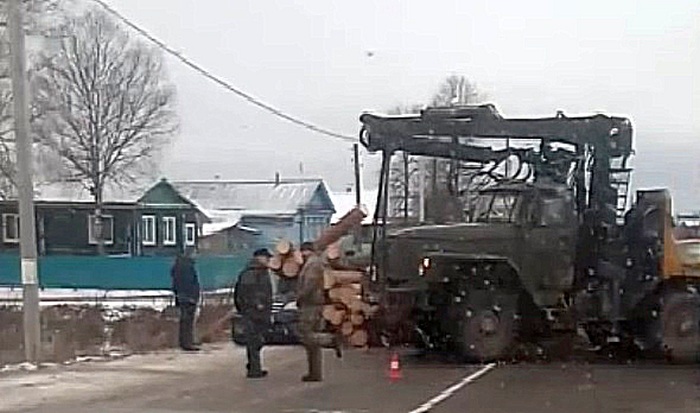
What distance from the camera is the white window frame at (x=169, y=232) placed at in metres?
72.7

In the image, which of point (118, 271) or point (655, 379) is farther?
point (118, 271)

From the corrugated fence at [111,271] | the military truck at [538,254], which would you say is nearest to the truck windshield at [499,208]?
the military truck at [538,254]

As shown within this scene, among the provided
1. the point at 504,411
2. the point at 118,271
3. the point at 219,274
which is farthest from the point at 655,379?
the point at 118,271

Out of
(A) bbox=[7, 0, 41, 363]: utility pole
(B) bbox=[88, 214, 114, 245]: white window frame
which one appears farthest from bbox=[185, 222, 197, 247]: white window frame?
(A) bbox=[7, 0, 41, 363]: utility pole

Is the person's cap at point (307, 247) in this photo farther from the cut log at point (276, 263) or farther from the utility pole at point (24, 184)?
the utility pole at point (24, 184)

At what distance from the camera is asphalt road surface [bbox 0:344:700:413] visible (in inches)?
600

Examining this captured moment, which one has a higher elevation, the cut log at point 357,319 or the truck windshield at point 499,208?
the truck windshield at point 499,208

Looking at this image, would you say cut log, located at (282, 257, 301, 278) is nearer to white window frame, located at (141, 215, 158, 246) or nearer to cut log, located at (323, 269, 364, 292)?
cut log, located at (323, 269, 364, 292)

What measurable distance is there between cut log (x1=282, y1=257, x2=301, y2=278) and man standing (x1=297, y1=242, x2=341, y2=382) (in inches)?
47.6

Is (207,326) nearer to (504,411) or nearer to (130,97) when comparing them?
(504,411)

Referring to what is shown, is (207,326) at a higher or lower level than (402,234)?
lower

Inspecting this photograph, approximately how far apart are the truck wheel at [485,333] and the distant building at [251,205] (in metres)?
49.9

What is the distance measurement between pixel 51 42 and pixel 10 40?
2386cm

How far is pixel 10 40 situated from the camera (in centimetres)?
2077
